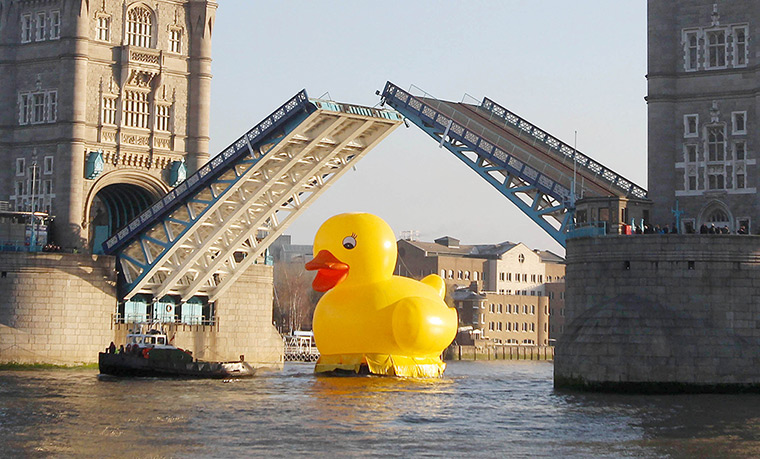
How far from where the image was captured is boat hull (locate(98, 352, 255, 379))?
4753 cm

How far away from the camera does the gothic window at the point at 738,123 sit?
4456 cm

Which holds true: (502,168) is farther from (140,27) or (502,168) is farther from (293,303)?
(293,303)

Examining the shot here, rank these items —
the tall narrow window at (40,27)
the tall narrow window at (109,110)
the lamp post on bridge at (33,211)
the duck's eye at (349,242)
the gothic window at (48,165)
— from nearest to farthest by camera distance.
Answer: the duck's eye at (349,242) < the lamp post on bridge at (33,211) < the gothic window at (48,165) < the tall narrow window at (109,110) < the tall narrow window at (40,27)

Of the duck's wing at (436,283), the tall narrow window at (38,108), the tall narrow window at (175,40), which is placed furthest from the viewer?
the tall narrow window at (175,40)

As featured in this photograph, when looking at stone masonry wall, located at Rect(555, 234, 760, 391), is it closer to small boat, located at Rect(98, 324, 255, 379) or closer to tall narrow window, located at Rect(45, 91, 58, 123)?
small boat, located at Rect(98, 324, 255, 379)

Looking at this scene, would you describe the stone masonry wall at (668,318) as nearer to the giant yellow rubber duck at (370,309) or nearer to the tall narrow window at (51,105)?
the giant yellow rubber duck at (370,309)

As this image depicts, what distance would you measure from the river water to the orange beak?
3093 mm

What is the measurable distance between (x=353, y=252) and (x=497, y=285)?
78124 mm

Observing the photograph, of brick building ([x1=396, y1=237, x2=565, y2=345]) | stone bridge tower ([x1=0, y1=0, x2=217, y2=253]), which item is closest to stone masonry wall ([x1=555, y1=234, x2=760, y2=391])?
stone bridge tower ([x1=0, y1=0, x2=217, y2=253])

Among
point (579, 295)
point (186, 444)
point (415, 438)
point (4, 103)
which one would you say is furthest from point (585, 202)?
point (4, 103)

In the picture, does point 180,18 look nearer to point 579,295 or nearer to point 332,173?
point 332,173

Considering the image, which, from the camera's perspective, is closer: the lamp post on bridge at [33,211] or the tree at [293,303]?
the lamp post on bridge at [33,211]

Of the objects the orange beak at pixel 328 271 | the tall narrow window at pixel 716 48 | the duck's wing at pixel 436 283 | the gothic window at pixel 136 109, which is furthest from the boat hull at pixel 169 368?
the tall narrow window at pixel 716 48

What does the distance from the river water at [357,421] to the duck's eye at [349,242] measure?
170 inches
